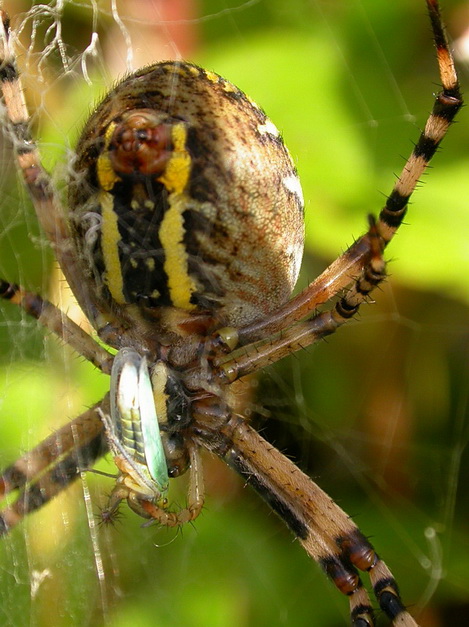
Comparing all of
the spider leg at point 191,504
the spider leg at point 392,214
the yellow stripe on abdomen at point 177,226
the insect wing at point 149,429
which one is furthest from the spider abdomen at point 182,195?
the spider leg at point 191,504

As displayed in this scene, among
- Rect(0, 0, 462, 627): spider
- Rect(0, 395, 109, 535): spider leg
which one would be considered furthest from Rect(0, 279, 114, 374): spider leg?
Rect(0, 395, 109, 535): spider leg

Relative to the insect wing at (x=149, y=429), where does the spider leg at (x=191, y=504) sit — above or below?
below

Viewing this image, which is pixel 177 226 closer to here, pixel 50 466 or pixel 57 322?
pixel 57 322

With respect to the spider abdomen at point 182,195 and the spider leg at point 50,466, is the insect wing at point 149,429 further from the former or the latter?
the spider leg at point 50,466

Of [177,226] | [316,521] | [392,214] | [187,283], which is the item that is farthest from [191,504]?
[392,214]

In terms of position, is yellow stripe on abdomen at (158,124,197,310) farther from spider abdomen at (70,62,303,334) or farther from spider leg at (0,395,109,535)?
spider leg at (0,395,109,535)

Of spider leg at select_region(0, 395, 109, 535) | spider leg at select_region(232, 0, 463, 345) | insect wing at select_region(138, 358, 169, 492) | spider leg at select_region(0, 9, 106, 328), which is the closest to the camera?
insect wing at select_region(138, 358, 169, 492)

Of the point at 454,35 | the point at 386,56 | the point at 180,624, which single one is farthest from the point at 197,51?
the point at 180,624
